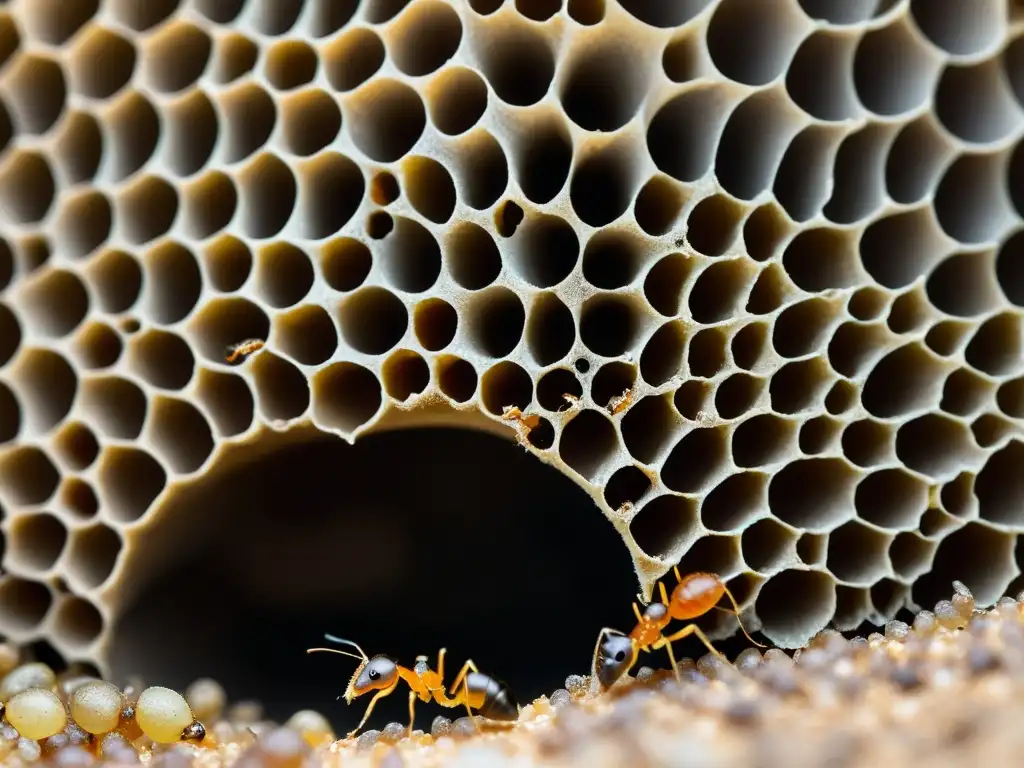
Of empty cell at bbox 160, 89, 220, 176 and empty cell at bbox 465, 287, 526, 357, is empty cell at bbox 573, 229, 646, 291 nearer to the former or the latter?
empty cell at bbox 465, 287, 526, 357

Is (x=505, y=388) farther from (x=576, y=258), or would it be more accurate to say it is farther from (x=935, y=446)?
(x=935, y=446)

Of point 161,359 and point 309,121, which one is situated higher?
point 309,121

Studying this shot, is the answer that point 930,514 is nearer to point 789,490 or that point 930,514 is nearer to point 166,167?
point 789,490

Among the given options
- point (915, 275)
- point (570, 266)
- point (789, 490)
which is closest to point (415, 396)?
point (570, 266)

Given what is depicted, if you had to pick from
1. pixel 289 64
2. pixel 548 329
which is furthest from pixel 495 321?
pixel 289 64

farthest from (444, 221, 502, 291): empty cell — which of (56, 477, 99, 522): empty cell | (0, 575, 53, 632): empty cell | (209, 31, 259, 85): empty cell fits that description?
(0, 575, 53, 632): empty cell

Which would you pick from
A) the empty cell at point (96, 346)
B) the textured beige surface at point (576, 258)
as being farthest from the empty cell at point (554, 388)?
the empty cell at point (96, 346)
